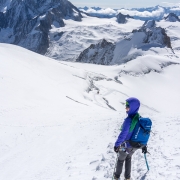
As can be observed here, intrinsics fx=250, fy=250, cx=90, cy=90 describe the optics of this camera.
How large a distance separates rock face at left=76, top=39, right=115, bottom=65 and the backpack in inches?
4651

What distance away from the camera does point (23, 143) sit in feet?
51.6

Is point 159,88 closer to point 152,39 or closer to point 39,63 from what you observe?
point 39,63

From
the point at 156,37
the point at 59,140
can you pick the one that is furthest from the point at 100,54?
the point at 59,140

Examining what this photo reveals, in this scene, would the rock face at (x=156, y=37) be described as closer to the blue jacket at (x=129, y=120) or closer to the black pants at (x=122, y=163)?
the black pants at (x=122, y=163)

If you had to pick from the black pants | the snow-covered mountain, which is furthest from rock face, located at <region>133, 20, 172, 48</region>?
the black pants

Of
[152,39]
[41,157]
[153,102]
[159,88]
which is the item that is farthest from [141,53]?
[41,157]

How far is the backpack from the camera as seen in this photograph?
8.12 m

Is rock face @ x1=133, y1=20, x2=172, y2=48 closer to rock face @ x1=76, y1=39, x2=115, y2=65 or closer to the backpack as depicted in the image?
rock face @ x1=76, y1=39, x2=115, y2=65

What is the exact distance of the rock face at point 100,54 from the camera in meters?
131

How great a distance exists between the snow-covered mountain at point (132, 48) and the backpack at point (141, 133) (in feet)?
311

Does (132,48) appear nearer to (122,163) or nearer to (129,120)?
(122,163)

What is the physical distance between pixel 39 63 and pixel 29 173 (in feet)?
151

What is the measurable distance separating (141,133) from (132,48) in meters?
111

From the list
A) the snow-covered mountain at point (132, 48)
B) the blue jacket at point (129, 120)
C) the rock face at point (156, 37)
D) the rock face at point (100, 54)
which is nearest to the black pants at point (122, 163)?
the blue jacket at point (129, 120)
